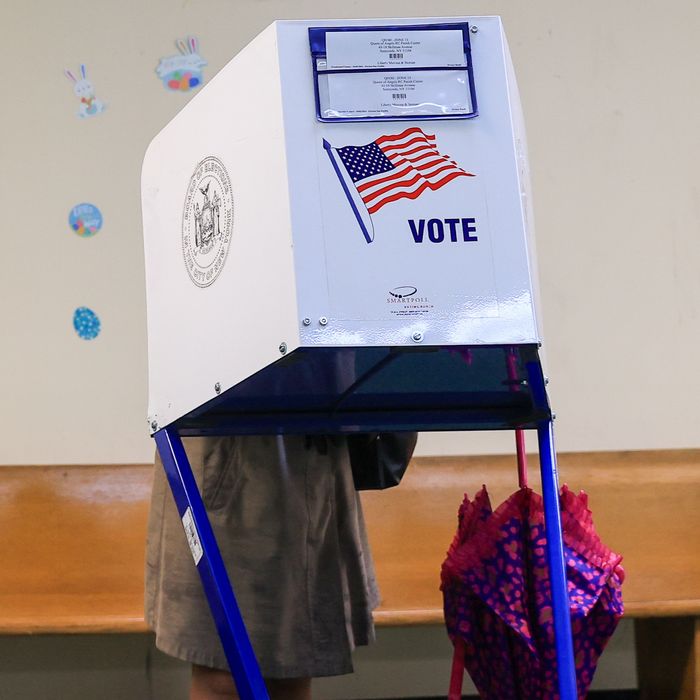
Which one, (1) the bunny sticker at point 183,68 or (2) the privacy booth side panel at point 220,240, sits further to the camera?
(1) the bunny sticker at point 183,68

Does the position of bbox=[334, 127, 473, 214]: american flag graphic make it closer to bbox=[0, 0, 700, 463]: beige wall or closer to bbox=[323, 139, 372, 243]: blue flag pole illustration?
bbox=[323, 139, 372, 243]: blue flag pole illustration

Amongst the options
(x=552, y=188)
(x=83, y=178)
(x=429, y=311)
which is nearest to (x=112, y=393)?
(x=83, y=178)

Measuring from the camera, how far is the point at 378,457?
4.75 ft

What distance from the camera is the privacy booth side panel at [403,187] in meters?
1.02

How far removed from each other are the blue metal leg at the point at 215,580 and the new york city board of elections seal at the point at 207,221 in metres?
0.22

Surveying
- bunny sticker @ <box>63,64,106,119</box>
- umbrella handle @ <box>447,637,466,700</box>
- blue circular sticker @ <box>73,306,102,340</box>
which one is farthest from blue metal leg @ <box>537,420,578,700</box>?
bunny sticker @ <box>63,64,106,119</box>

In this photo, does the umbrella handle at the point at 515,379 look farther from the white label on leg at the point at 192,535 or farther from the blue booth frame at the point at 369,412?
the white label on leg at the point at 192,535

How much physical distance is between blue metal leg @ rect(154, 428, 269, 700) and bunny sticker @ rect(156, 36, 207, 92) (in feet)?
4.84

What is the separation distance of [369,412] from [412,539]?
1.07 metres

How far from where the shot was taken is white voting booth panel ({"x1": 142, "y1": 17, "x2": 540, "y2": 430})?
1024 mm

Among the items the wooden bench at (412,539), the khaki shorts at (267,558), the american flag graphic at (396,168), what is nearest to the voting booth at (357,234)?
the american flag graphic at (396,168)

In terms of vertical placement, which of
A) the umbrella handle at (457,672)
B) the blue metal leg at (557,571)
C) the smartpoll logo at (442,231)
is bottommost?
the umbrella handle at (457,672)

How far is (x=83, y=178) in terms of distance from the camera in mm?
2477

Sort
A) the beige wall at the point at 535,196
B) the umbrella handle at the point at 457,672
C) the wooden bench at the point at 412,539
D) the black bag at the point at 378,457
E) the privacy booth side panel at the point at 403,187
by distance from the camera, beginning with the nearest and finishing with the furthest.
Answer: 1. the privacy booth side panel at the point at 403,187
2. the umbrella handle at the point at 457,672
3. the black bag at the point at 378,457
4. the wooden bench at the point at 412,539
5. the beige wall at the point at 535,196
